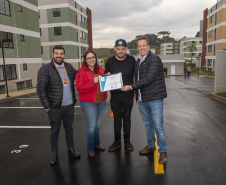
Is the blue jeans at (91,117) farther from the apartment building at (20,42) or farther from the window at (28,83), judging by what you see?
the window at (28,83)

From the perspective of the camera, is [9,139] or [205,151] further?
[9,139]

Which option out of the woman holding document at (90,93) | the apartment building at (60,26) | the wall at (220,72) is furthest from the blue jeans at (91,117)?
the apartment building at (60,26)

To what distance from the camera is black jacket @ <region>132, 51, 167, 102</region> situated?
3770 mm


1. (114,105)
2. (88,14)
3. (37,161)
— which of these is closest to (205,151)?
(114,105)

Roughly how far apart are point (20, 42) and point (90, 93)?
19363 millimetres

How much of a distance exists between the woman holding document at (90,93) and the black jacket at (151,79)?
852mm

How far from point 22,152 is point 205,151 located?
14.8 ft

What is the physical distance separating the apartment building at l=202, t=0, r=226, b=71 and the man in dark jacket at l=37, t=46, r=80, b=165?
37.1 meters

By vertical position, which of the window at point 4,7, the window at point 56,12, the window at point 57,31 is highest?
the window at point 56,12

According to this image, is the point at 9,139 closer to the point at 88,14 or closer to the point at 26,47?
the point at 26,47

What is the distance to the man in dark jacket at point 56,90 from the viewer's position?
378 cm

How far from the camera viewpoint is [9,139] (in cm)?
555

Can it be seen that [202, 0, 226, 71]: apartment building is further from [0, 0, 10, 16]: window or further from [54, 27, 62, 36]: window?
[0, 0, 10, 16]: window

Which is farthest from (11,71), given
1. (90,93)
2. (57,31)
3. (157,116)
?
(157,116)
